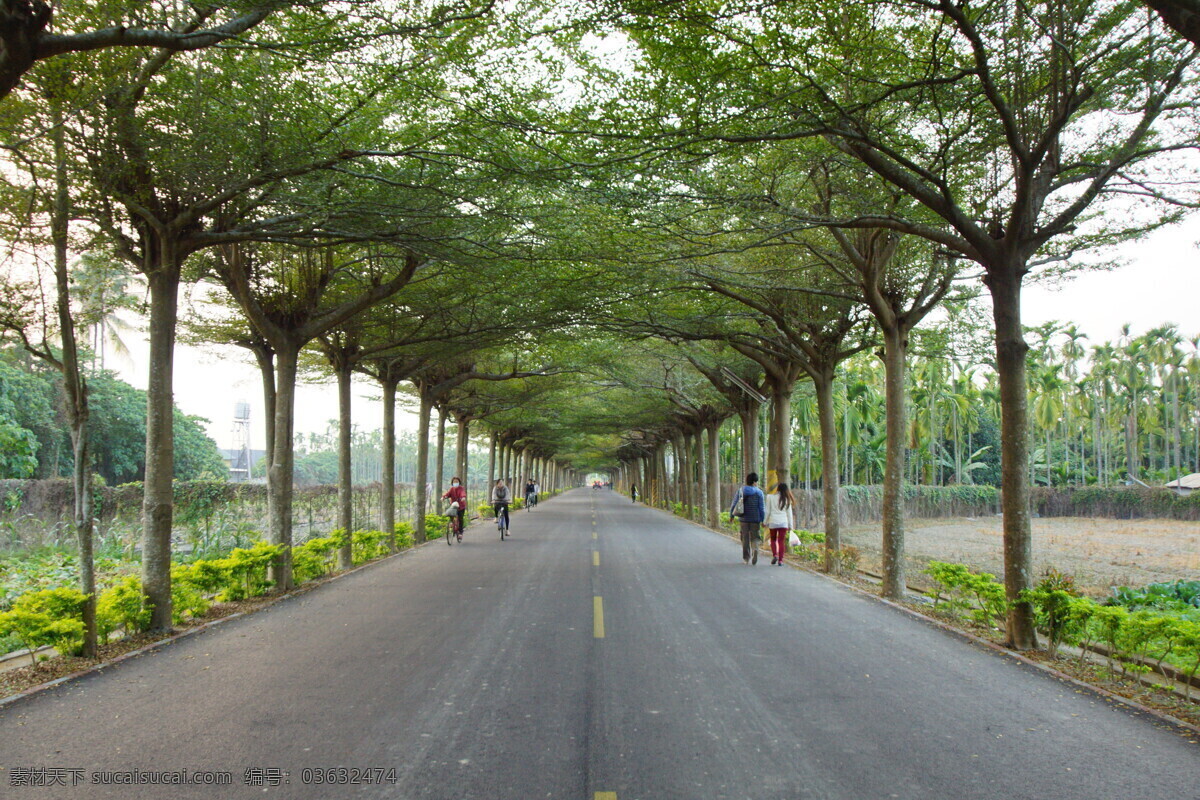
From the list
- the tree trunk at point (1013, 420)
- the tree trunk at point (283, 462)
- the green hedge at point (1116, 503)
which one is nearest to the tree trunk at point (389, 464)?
the tree trunk at point (283, 462)

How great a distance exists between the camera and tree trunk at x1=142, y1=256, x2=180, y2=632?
854 cm

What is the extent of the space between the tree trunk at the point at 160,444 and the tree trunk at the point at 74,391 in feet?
3.18

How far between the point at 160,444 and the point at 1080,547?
29105 millimetres

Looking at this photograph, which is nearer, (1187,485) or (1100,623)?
(1100,623)

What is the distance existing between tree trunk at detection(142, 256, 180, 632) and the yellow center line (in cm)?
500

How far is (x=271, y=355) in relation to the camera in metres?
13.6

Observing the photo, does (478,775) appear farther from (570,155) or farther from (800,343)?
(800,343)

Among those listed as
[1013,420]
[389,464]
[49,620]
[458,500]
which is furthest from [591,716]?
[458,500]

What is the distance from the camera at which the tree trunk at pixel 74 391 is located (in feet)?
23.0

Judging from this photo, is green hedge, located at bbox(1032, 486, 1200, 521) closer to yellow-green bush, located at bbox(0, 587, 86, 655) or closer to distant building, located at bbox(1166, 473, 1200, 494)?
distant building, located at bbox(1166, 473, 1200, 494)

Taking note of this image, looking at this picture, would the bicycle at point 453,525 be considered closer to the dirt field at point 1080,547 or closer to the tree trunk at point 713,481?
the tree trunk at point 713,481

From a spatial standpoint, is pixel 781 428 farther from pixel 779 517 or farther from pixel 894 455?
pixel 894 455

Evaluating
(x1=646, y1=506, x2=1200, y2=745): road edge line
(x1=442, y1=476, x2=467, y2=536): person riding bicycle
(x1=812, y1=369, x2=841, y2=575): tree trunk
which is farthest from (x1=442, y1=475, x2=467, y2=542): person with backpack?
(x1=646, y1=506, x2=1200, y2=745): road edge line

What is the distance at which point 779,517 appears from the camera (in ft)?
50.5
